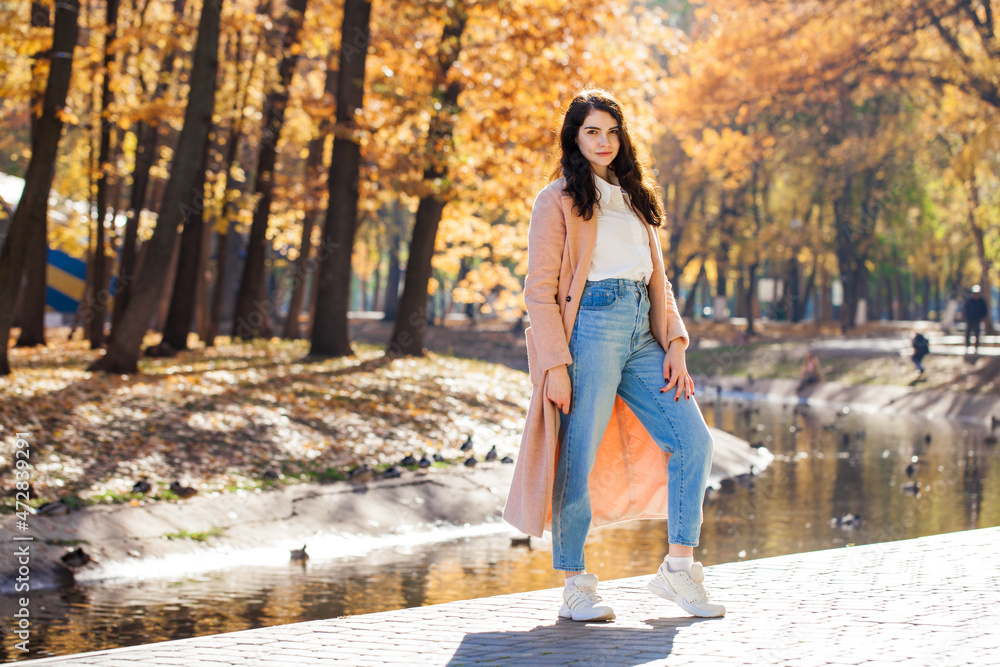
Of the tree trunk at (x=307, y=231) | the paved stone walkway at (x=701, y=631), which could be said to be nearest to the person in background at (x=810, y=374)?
the tree trunk at (x=307, y=231)

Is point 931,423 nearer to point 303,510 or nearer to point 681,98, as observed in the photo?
point 681,98

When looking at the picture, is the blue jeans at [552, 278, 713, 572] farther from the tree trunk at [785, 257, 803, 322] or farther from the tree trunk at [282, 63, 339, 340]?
the tree trunk at [785, 257, 803, 322]

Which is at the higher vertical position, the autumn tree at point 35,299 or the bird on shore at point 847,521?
the autumn tree at point 35,299

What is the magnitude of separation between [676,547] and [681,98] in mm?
22066

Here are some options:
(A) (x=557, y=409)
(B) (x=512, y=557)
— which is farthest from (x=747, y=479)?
(A) (x=557, y=409)

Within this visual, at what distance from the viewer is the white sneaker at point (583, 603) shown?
4.59 metres

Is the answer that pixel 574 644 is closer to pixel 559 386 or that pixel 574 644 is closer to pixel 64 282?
pixel 559 386

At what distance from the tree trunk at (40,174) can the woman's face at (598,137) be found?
9.42 metres

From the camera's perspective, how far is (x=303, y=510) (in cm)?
924

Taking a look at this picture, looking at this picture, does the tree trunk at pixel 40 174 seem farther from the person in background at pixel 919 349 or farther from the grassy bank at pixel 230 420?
the person in background at pixel 919 349

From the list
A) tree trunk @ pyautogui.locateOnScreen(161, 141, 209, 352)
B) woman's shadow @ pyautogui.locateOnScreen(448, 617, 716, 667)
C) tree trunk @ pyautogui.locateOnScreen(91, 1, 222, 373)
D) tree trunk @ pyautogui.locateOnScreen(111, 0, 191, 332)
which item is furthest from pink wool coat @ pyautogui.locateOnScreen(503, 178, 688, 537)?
tree trunk @ pyautogui.locateOnScreen(111, 0, 191, 332)

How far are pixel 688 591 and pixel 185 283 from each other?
1654 centimetres

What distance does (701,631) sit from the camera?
14.1ft

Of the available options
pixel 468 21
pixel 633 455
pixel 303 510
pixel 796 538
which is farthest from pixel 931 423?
pixel 633 455
